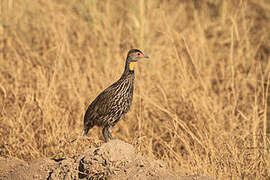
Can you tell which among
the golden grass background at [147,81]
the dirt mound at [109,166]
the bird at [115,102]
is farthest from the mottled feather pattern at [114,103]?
the dirt mound at [109,166]

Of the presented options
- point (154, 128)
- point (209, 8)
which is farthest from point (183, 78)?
point (209, 8)

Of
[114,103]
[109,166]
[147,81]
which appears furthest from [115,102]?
[147,81]

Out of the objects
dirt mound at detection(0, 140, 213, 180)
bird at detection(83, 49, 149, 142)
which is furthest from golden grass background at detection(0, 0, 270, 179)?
dirt mound at detection(0, 140, 213, 180)

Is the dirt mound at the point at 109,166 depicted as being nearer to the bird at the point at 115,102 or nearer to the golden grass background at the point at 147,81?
the golden grass background at the point at 147,81

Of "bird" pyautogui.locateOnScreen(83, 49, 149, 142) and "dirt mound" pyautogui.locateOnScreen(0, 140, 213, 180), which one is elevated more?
"bird" pyautogui.locateOnScreen(83, 49, 149, 142)

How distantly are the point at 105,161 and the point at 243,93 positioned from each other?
3.62m

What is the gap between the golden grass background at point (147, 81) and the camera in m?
5.02

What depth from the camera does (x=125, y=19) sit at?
8164 mm

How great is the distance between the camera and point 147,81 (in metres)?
6.48

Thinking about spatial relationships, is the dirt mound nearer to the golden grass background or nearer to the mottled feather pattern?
the golden grass background

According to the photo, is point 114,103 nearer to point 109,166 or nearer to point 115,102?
point 115,102

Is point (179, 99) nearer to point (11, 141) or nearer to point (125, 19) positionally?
point (11, 141)

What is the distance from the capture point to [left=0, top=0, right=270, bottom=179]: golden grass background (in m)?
5.02

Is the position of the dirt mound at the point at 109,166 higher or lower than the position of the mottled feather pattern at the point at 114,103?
lower
